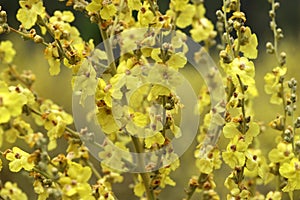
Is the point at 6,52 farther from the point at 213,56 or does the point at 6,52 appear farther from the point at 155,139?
the point at 213,56

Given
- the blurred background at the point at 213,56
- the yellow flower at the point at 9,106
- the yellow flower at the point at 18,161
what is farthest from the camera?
the blurred background at the point at 213,56

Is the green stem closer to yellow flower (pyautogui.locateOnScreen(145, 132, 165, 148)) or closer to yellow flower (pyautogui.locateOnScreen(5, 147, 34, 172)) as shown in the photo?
yellow flower (pyautogui.locateOnScreen(145, 132, 165, 148))

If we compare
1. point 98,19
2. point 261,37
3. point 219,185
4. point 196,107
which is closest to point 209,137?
point 196,107

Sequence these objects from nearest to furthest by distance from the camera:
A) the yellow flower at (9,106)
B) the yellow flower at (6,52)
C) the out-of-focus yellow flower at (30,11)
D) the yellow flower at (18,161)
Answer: the yellow flower at (9,106)
the yellow flower at (18,161)
the out-of-focus yellow flower at (30,11)
the yellow flower at (6,52)

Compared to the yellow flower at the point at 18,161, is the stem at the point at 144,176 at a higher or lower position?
higher

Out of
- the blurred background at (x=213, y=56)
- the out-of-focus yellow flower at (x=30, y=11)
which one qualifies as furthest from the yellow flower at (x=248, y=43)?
the blurred background at (x=213, y=56)

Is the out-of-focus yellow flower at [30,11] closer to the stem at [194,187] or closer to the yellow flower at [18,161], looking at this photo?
the yellow flower at [18,161]

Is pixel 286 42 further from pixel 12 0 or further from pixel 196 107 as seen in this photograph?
pixel 196 107

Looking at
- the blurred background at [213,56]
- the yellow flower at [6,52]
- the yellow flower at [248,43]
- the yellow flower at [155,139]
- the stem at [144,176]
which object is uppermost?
the blurred background at [213,56]

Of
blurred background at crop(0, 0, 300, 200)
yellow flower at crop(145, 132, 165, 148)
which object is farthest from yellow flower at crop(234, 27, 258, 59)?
blurred background at crop(0, 0, 300, 200)
